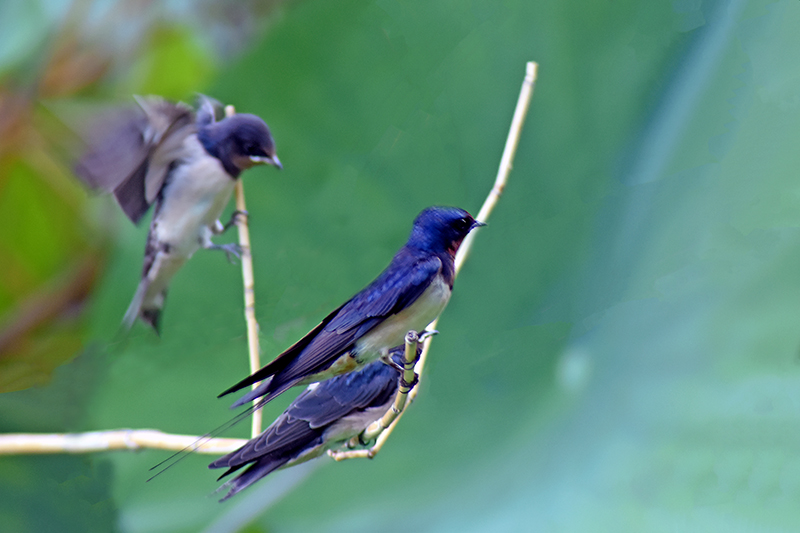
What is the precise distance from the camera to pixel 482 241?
0.72 meters

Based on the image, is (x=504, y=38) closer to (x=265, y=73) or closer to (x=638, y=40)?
(x=638, y=40)

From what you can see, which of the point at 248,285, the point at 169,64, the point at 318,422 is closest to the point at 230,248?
the point at 248,285

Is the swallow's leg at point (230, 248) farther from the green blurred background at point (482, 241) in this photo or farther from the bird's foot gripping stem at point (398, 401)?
the bird's foot gripping stem at point (398, 401)

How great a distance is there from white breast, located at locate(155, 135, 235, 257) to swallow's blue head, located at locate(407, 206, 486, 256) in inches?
8.4

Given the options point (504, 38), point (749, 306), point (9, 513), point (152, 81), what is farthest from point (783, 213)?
point (9, 513)

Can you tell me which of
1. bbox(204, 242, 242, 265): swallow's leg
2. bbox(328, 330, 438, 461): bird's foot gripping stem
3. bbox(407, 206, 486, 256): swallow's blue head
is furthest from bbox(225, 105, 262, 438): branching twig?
bbox(407, 206, 486, 256): swallow's blue head

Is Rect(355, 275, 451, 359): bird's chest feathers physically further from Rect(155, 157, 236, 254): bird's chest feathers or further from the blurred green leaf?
the blurred green leaf

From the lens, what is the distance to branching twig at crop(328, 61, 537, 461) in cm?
54

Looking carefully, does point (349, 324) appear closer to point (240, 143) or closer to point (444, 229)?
point (444, 229)

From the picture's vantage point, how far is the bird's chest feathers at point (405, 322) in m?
0.47

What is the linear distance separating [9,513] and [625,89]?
0.93 m

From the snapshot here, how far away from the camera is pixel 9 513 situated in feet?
2.66

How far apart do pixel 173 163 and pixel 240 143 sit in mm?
73

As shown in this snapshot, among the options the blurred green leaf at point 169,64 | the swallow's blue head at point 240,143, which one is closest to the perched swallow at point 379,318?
the swallow's blue head at point 240,143
